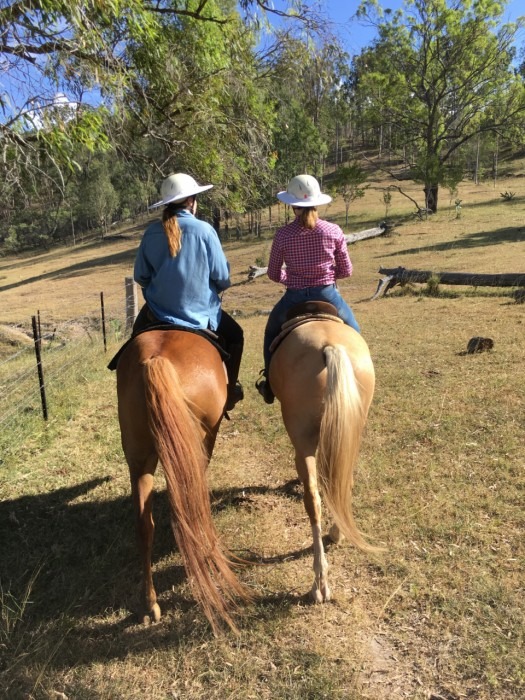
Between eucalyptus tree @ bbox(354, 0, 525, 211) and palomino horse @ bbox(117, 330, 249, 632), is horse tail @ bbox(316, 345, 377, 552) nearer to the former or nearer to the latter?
palomino horse @ bbox(117, 330, 249, 632)

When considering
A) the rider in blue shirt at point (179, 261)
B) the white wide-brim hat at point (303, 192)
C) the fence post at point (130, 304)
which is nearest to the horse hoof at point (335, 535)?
the rider in blue shirt at point (179, 261)

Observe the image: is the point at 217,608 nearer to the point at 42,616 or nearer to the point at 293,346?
the point at 42,616

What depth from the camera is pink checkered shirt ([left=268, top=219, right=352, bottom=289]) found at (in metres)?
3.66

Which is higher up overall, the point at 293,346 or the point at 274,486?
the point at 293,346

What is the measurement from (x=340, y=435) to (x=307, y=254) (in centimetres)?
151

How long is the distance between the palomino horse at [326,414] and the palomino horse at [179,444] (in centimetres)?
50

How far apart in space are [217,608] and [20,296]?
29473 millimetres

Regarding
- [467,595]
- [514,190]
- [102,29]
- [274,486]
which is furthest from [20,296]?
[514,190]

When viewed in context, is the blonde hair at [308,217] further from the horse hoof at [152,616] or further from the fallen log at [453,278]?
the fallen log at [453,278]

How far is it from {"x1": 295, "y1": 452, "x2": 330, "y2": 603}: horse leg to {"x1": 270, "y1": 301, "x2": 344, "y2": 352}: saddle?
89cm

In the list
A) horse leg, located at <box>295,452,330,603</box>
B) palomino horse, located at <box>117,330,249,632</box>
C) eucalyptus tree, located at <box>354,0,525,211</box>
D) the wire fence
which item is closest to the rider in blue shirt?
palomino horse, located at <box>117,330,249,632</box>

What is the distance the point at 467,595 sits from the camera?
9.22 ft

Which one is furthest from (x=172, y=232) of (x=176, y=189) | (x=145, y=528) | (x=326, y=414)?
(x=145, y=528)

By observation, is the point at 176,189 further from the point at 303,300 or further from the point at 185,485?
the point at 185,485
